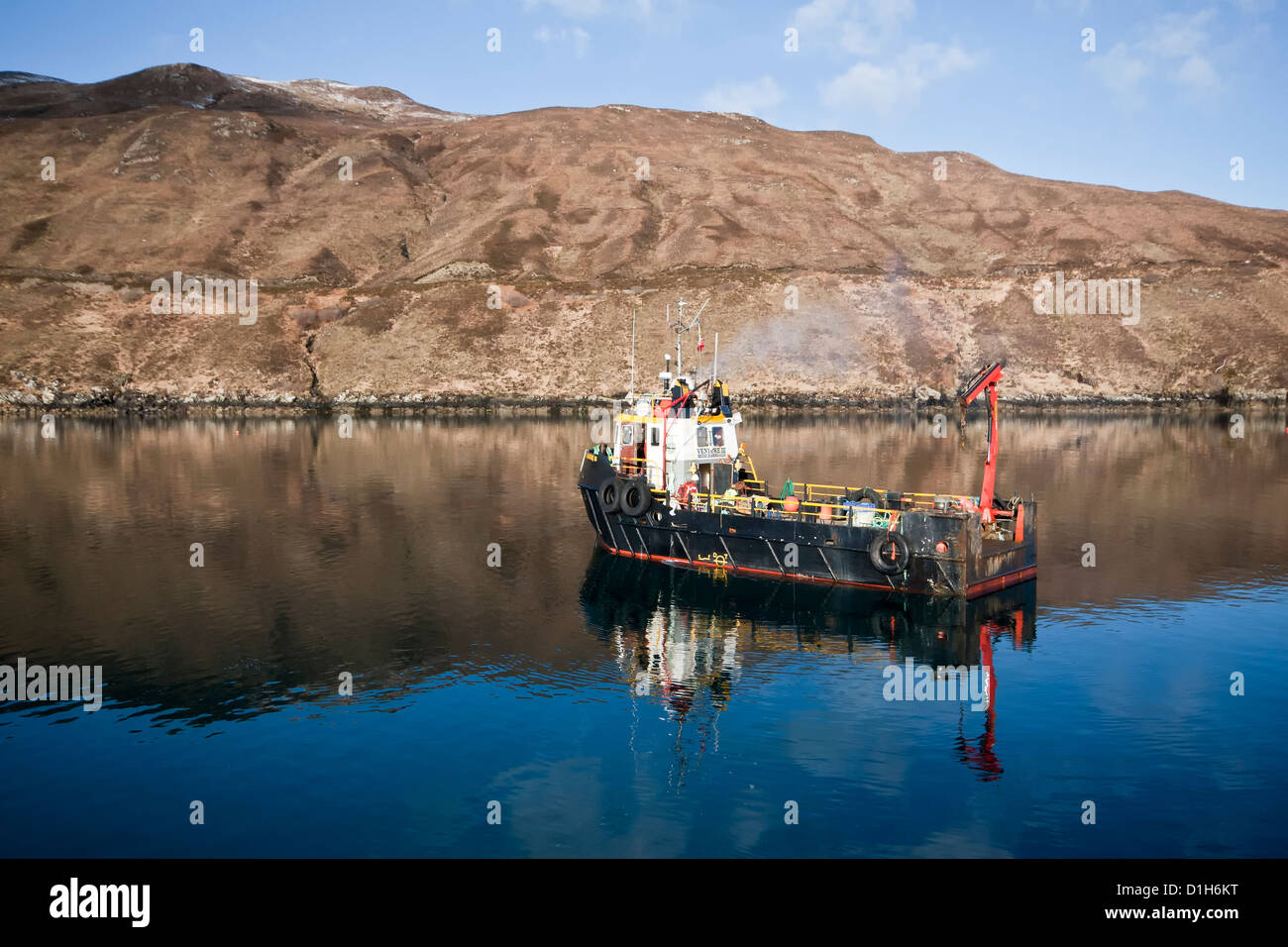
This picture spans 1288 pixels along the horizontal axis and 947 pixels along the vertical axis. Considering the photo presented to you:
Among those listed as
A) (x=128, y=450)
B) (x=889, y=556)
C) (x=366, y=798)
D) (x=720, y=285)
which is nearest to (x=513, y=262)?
(x=720, y=285)

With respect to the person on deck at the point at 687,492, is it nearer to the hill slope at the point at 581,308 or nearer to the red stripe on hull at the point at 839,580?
the red stripe on hull at the point at 839,580

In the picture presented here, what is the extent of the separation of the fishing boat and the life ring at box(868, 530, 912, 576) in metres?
0.03

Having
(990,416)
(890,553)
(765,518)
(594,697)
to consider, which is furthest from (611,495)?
(594,697)

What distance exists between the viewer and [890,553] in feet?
111

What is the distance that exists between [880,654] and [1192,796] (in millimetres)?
10239

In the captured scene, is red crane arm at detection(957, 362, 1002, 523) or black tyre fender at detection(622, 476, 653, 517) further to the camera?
black tyre fender at detection(622, 476, 653, 517)

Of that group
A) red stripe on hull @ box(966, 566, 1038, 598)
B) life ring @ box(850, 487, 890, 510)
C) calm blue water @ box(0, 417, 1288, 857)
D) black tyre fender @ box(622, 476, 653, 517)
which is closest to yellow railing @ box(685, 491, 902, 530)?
life ring @ box(850, 487, 890, 510)

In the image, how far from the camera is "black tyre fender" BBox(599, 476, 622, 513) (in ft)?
132

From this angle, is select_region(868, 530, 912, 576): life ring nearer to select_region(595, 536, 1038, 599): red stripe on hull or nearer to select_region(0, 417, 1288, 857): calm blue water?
select_region(595, 536, 1038, 599): red stripe on hull

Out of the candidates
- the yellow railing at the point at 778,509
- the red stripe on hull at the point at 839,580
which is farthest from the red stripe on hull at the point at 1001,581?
the yellow railing at the point at 778,509

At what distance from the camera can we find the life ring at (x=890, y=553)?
3356 centimetres

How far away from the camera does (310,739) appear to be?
22.8 meters

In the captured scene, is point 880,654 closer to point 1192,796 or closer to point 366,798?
point 1192,796

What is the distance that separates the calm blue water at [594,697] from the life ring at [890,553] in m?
1.40
